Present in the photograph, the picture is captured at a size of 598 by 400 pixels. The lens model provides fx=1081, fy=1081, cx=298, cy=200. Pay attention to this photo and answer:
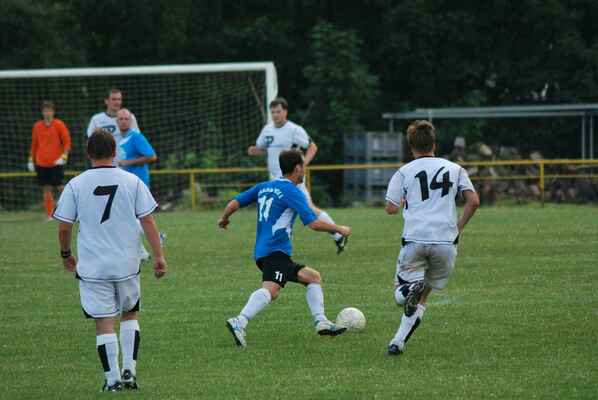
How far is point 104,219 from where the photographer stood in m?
6.69

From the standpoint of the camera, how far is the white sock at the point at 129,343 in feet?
→ 22.3

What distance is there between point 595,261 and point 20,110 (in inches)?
804

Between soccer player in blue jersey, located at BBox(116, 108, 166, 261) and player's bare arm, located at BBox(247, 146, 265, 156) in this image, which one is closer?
soccer player in blue jersey, located at BBox(116, 108, 166, 261)

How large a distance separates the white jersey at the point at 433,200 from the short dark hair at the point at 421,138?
11 centimetres

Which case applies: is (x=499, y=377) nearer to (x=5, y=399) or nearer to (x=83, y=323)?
(x=5, y=399)

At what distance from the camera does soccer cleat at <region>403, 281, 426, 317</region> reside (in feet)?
24.8

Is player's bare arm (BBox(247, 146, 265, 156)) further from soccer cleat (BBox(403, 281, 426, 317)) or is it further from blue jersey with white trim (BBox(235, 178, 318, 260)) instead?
soccer cleat (BBox(403, 281, 426, 317))

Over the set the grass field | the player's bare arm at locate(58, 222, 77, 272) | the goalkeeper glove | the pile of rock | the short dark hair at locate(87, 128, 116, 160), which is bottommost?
the pile of rock

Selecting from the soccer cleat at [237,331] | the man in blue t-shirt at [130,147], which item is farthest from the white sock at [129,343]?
the man in blue t-shirt at [130,147]

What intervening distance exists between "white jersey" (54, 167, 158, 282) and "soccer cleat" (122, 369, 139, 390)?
598 millimetres

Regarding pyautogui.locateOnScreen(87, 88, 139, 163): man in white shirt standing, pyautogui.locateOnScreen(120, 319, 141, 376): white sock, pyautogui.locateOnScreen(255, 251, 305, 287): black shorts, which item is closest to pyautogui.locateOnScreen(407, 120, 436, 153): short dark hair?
pyautogui.locateOnScreen(255, 251, 305, 287): black shorts

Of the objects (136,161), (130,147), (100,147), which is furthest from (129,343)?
(130,147)

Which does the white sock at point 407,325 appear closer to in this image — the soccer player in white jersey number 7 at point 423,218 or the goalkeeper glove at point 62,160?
the soccer player in white jersey number 7 at point 423,218

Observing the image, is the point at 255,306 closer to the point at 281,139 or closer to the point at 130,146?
the point at 130,146
